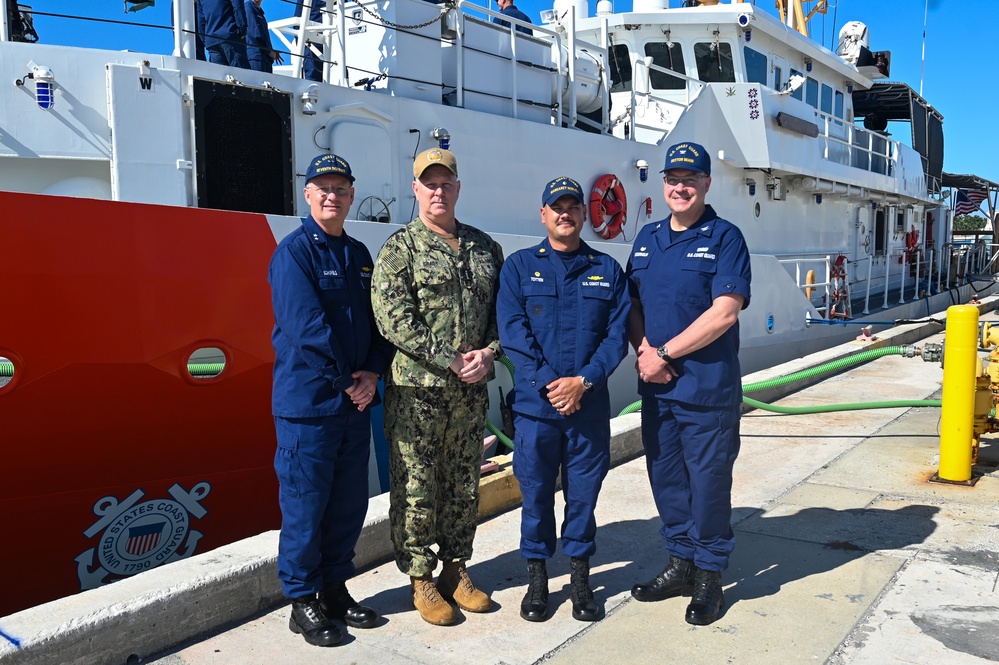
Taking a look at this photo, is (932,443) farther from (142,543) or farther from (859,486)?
(142,543)

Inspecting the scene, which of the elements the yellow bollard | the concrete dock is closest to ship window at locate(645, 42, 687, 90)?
the yellow bollard

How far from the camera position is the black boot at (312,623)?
276cm

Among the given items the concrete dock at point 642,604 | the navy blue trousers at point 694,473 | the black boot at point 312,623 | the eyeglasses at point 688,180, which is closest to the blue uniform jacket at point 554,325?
the navy blue trousers at point 694,473

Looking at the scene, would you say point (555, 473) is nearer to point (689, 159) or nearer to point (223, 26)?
point (689, 159)

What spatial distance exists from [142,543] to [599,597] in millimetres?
2216

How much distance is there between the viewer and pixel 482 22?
6.62 metres

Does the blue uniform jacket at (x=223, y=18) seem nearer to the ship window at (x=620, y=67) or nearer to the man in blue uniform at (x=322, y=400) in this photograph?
the man in blue uniform at (x=322, y=400)

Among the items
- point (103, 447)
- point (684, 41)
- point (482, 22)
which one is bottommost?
point (103, 447)

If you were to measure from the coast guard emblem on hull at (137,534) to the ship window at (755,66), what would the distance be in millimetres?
8281

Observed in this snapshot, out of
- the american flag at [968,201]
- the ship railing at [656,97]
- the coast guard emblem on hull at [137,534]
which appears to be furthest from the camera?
the american flag at [968,201]

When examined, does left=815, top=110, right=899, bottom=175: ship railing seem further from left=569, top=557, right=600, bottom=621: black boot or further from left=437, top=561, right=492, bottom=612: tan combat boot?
left=437, top=561, right=492, bottom=612: tan combat boot

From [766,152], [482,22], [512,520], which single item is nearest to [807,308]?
[766,152]

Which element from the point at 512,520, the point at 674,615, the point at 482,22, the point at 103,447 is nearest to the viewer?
the point at 674,615

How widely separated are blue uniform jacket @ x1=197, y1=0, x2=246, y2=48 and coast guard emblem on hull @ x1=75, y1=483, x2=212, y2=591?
2809 mm
